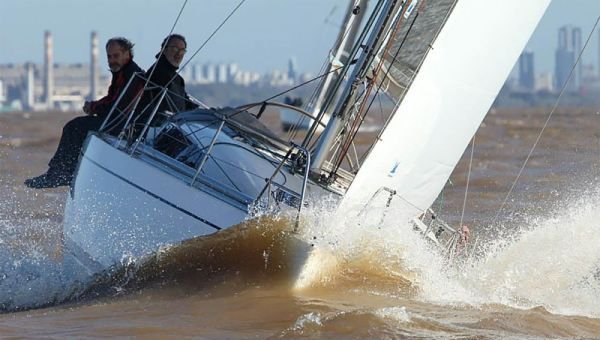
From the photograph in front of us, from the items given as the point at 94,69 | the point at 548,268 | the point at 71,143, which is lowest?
the point at 94,69

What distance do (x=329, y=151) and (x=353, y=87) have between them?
1.41 ft

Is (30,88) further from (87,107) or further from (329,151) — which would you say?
(329,151)

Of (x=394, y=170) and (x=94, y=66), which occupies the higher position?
(x=394, y=170)

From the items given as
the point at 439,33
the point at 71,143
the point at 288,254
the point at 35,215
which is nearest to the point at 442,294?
the point at 288,254

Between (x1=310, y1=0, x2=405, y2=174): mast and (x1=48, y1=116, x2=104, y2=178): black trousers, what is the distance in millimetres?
1899

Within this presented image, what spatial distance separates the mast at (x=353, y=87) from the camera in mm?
7102

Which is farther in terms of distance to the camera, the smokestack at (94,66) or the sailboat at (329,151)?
the smokestack at (94,66)

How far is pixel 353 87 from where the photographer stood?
23.4 ft

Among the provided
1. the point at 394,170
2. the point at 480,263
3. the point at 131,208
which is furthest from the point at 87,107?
the point at 480,263

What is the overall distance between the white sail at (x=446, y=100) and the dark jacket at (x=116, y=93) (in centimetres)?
200

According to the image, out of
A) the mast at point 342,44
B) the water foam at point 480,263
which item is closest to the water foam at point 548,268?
the water foam at point 480,263

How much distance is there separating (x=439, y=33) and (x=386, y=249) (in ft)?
3.94

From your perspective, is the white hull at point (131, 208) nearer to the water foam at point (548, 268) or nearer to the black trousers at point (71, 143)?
the black trousers at point (71, 143)

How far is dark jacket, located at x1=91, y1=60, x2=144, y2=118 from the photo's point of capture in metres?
8.35
